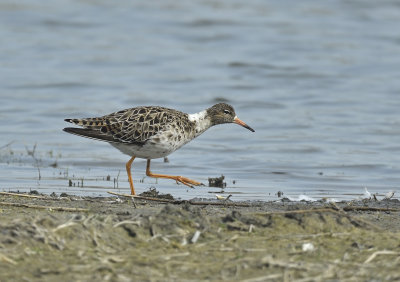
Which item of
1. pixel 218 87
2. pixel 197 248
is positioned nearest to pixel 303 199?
pixel 197 248

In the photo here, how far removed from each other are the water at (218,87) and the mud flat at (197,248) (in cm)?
375

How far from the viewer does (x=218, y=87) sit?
20234mm

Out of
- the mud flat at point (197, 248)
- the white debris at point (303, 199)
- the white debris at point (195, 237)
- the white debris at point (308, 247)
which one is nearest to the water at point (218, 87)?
the white debris at point (303, 199)

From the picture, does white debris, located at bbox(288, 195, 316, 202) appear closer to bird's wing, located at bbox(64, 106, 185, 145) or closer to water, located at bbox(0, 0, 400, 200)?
water, located at bbox(0, 0, 400, 200)

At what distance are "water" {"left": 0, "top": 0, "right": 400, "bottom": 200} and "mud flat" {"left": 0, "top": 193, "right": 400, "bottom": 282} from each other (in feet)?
12.3

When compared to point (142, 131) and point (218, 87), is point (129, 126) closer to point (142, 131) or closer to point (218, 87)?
point (142, 131)

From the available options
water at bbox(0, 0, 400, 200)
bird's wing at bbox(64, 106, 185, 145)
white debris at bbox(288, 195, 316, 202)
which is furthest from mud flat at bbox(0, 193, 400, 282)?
water at bbox(0, 0, 400, 200)

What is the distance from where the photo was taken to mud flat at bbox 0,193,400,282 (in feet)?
18.0

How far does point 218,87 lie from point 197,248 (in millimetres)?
14343

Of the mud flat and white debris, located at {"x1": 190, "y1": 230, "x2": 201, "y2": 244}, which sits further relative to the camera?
white debris, located at {"x1": 190, "y1": 230, "x2": 201, "y2": 244}

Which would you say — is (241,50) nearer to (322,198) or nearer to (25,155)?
(25,155)

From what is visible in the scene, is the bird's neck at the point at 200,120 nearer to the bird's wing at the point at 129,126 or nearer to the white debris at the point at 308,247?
the bird's wing at the point at 129,126

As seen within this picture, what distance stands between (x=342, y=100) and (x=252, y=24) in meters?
8.58

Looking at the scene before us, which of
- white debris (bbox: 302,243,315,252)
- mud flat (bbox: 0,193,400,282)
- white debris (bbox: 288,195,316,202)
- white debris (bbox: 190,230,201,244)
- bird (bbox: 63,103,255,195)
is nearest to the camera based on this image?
mud flat (bbox: 0,193,400,282)
